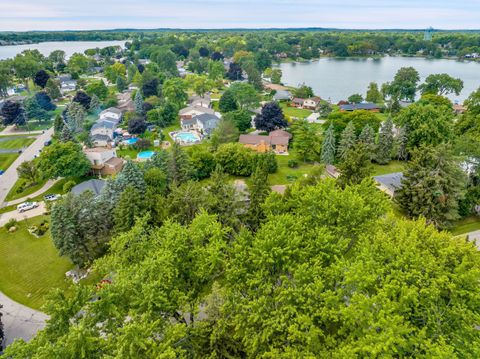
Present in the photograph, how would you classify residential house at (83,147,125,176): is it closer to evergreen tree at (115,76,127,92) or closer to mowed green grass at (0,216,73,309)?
mowed green grass at (0,216,73,309)

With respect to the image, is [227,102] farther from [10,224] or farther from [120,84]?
[10,224]

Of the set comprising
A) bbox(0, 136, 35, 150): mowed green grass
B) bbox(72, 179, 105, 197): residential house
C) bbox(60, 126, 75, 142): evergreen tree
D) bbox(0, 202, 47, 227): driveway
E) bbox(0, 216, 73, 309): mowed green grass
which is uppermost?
bbox(60, 126, 75, 142): evergreen tree

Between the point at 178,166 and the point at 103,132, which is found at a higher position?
the point at 178,166

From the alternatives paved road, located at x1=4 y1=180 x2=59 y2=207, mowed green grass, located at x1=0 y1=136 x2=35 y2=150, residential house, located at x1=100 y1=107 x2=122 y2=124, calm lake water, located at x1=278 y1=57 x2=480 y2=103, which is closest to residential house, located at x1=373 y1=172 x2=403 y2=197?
paved road, located at x1=4 y1=180 x2=59 y2=207

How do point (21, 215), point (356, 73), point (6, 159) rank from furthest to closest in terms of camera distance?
point (356, 73)
point (6, 159)
point (21, 215)

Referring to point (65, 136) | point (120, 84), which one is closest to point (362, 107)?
point (65, 136)

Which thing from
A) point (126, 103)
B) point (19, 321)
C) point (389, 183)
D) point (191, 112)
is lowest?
point (19, 321)

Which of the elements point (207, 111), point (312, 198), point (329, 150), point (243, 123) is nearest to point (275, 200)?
point (312, 198)
